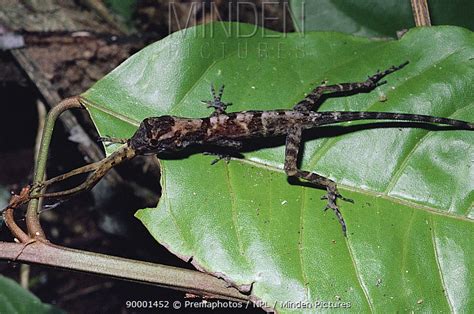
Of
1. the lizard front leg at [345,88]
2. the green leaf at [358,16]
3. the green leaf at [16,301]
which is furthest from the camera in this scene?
the green leaf at [358,16]

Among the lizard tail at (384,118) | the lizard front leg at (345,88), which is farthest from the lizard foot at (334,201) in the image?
the lizard front leg at (345,88)

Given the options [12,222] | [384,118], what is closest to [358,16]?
[384,118]

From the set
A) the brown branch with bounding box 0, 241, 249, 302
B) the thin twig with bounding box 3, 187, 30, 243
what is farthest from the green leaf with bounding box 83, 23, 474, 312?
the thin twig with bounding box 3, 187, 30, 243

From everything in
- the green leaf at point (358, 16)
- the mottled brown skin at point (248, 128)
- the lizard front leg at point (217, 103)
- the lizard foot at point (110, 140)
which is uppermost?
the green leaf at point (358, 16)

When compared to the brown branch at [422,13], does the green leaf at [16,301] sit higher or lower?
lower

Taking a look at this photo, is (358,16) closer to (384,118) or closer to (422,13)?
(422,13)

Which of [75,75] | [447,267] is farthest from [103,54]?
[447,267]

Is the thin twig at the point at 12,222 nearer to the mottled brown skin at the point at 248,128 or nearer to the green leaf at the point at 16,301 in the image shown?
the mottled brown skin at the point at 248,128
